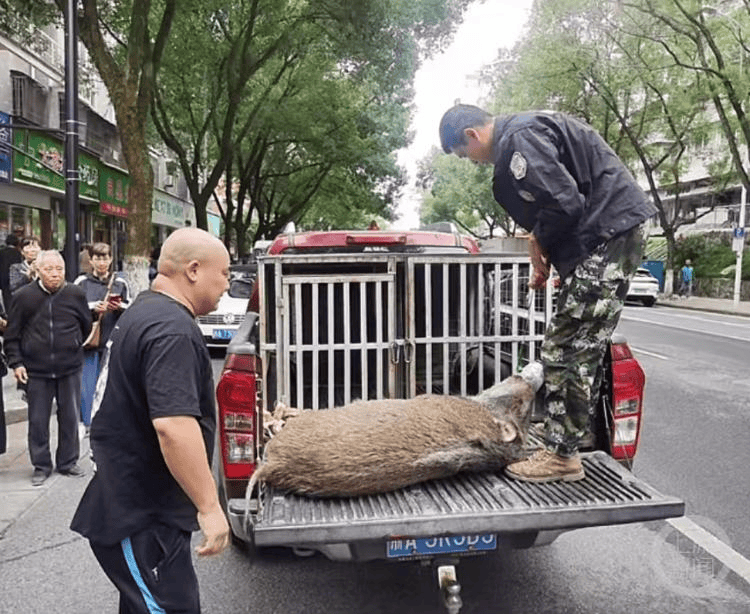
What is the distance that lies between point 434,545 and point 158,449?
3.91 feet

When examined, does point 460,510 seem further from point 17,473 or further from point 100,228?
point 100,228

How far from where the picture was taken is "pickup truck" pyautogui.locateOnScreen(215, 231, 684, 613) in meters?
2.90

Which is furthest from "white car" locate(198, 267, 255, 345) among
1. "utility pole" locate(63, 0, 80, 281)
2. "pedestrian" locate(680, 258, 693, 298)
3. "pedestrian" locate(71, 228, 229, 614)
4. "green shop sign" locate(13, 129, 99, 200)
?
"pedestrian" locate(680, 258, 693, 298)

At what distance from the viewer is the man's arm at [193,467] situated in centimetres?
224

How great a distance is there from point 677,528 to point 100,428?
376 cm

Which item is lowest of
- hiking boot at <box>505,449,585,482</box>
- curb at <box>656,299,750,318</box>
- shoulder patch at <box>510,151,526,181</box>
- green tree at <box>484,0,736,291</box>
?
curb at <box>656,299,750,318</box>

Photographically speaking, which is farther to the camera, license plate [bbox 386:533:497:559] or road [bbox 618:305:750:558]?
road [bbox 618:305:750:558]

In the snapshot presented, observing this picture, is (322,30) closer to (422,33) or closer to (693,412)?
(422,33)

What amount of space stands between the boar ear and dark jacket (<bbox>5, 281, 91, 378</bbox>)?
3866mm

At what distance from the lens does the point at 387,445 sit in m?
3.19

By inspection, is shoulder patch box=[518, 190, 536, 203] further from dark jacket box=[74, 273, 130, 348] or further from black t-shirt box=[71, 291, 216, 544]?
dark jacket box=[74, 273, 130, 348]

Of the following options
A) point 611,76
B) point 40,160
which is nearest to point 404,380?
point 40,160

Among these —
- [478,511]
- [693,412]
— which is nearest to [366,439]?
[478,511]

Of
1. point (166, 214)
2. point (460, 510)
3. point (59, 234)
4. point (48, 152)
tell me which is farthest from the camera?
point (166, 214)
